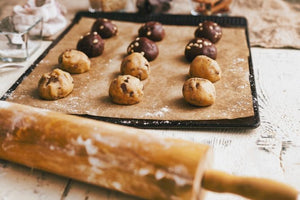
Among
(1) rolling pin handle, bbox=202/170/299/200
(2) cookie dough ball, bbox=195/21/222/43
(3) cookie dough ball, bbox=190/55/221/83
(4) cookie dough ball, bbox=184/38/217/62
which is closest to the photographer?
(1) rolling pin handle, bbox=202/170/299/200

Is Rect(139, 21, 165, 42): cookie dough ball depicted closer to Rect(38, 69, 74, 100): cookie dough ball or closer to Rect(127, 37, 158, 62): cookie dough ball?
Rect(127, 37, 158, 62): cookie dough ball

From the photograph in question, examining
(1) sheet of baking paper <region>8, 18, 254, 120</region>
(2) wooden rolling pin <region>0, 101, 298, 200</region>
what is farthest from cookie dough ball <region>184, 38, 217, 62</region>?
(2) wooden rolling pin <region>0, 101, 298, 200</region>

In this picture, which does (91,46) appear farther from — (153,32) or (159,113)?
(159,113)

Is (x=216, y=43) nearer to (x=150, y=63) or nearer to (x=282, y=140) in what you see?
(x=150, y=63)

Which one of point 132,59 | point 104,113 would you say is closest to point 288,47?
point 132,59

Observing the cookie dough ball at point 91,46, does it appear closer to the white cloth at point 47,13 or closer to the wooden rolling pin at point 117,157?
the white cloth at point 47,13

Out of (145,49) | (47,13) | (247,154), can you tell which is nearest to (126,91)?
(145,49)

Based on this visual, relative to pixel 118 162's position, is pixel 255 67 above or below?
below
